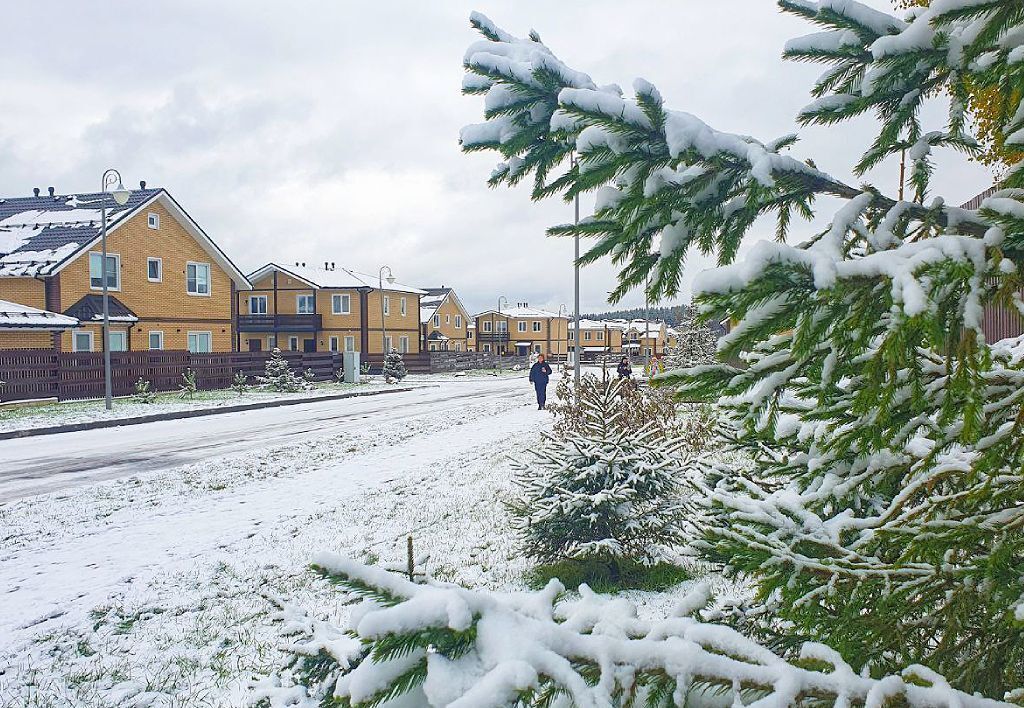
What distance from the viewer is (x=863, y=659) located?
6.32ft

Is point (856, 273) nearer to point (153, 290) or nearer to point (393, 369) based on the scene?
point (153, 290)

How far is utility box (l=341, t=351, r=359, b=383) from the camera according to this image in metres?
35.8

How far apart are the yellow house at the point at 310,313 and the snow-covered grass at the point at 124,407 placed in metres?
24.8

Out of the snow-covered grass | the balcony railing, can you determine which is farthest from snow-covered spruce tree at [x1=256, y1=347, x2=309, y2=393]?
the balcony railing

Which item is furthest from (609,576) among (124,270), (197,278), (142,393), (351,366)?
(197,278)

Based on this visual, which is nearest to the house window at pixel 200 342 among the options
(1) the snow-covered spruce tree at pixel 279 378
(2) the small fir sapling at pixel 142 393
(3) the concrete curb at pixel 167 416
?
(1) the snow-covered spruce tree at pixel 279 378

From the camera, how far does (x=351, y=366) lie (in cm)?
3584

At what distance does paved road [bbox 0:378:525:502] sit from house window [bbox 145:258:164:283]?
15665 mm

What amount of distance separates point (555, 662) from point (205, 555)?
286 inches

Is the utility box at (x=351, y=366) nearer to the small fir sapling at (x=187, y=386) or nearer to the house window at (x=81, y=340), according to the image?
the small fir sapling at (x=187, y=386)

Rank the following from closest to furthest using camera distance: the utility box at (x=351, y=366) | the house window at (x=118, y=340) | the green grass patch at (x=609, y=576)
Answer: the green grass patch at (x=609, y=576)
the house window at (x=118, y=340)
the utility box at (x=351, y=366)

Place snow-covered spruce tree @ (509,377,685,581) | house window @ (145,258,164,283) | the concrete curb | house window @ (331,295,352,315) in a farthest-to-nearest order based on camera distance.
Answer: house window @ (331,295,352,315) → house window @ (145,258,164,283) → the concrete curb → snow-covered spruce tree @ (509,377,685,581)

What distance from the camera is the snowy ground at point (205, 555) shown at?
16.2 feet

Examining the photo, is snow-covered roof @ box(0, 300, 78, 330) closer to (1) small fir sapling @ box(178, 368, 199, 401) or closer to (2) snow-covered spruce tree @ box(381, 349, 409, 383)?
(1) small fir sapling @ box(178, 368, 199, 401)
